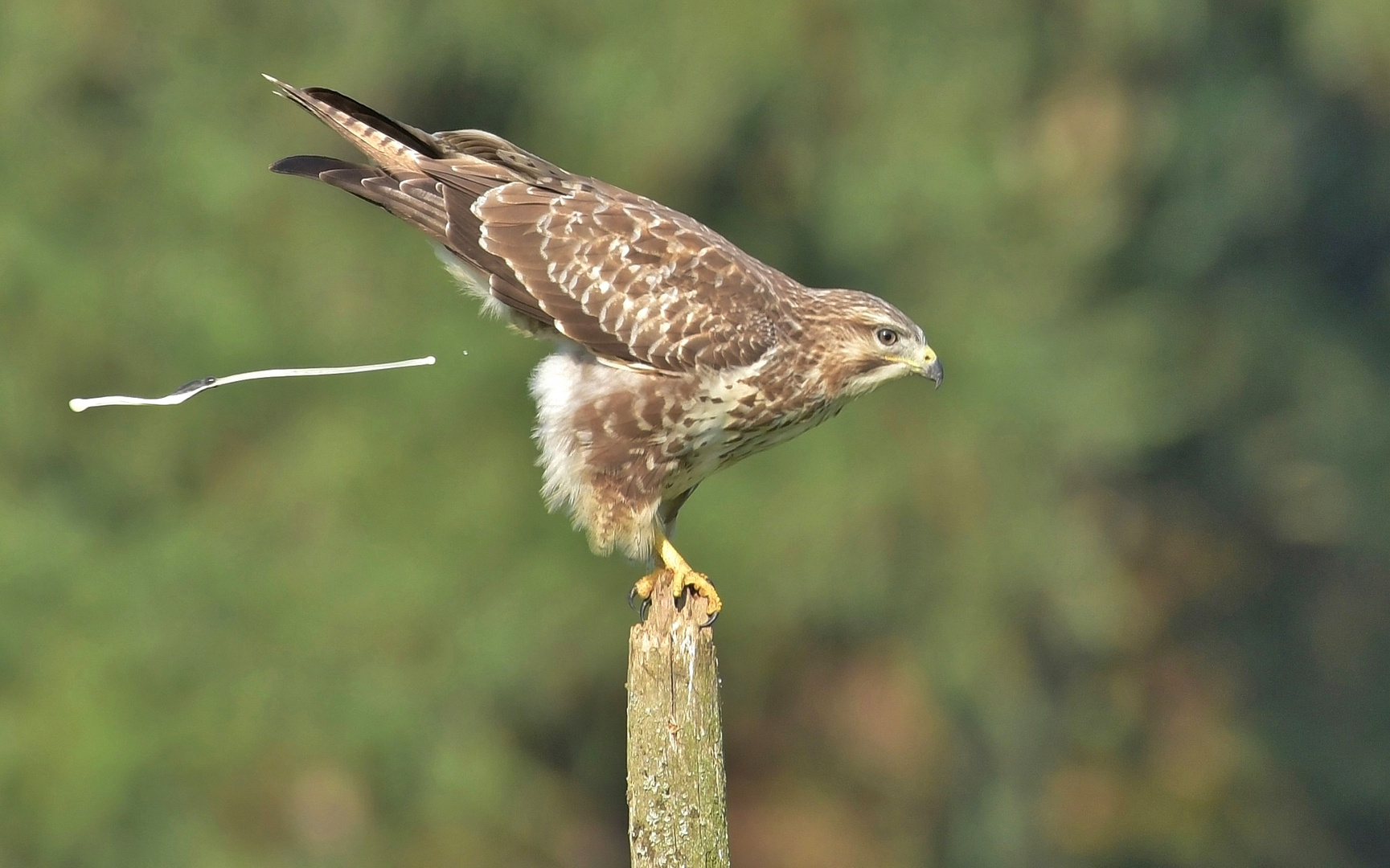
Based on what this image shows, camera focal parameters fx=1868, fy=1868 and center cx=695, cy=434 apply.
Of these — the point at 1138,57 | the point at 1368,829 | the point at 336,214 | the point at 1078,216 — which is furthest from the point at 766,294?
the point at 1368,829

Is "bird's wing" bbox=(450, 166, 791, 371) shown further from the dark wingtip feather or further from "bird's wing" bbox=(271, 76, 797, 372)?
the dark wingtip feather

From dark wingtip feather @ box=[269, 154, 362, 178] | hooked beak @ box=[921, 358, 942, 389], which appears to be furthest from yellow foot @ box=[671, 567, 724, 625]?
dark wingtip feather @ box=[269, 154, 362, 178]

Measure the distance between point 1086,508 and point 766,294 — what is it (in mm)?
11180

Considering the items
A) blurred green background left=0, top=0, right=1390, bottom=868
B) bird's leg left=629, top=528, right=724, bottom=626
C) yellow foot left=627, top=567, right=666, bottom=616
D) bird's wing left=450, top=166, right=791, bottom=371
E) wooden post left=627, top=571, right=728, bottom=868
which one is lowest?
blurred green background left=0, top=0, right=1390, bottom=868

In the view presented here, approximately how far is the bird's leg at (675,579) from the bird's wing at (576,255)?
53 cm

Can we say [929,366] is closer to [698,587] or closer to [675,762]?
[698,587]

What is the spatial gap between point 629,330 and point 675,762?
1.50 metres

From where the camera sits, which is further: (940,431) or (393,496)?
(940,431)

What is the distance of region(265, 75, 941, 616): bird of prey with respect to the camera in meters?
5.28

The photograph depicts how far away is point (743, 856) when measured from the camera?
1248cm

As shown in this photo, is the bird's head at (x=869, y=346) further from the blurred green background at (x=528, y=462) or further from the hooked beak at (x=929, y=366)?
the blurred green background at (x=528, y=462)

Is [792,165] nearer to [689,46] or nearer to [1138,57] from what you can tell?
[689,46]

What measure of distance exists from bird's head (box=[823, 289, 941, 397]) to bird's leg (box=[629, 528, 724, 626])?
0.67 m

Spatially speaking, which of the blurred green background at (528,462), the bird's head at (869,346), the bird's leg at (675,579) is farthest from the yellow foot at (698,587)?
the blurred green background at (528,462)
